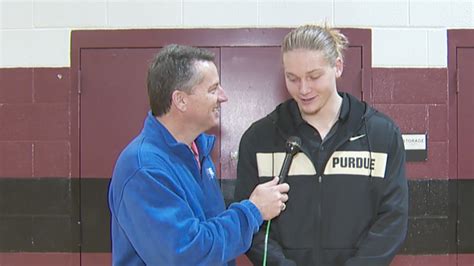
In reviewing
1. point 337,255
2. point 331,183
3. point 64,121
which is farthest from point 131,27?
point 337,255

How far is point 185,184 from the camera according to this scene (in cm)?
153

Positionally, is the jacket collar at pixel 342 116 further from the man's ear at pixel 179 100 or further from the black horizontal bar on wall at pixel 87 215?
the black horizontal bar on wall at pixel 87 215

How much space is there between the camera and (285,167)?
1.75m

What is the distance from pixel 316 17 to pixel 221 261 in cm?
198

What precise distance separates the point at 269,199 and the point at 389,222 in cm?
46

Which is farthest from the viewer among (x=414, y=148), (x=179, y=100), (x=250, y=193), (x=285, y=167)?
(x=414, y=148)

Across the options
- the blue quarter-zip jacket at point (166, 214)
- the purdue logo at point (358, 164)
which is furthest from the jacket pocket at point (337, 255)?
the blue quarter-zip jacket at point (166, 214)

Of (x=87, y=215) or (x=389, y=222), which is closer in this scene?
(x=389, y=222)

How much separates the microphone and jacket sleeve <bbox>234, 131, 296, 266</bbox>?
5.7 inches

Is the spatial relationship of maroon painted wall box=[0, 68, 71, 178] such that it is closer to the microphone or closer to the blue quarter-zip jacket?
the blue quarter-zip jacket

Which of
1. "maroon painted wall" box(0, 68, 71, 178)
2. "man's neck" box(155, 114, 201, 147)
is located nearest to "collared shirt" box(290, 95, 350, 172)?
"man's neck" box(155, 114, 201, 147)

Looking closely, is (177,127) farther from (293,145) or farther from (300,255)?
(300,255)

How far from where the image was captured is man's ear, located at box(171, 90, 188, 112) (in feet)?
5.17

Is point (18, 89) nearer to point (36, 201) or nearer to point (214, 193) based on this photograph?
point (36, 201)
